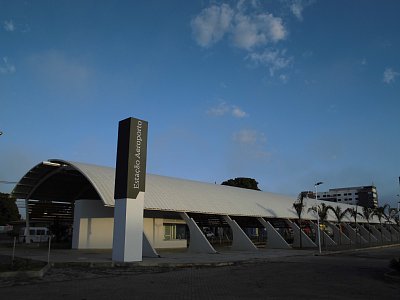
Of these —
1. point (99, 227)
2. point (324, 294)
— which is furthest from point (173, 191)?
point (324, 294)

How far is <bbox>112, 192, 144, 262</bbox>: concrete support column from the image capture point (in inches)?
830

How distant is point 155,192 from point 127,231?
38.4ft

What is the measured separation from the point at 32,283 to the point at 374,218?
2744 inches

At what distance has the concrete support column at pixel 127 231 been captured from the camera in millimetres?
21094

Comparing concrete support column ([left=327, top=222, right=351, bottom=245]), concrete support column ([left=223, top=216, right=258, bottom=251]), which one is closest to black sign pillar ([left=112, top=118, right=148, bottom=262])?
concrete support column ([left=223, top=216, right=258, bottom=251])

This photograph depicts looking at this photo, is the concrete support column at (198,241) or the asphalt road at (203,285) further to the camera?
the concrete support column at (198,241)

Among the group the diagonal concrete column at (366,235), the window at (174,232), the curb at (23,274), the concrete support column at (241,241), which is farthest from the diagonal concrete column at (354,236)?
the curb at (23,274)

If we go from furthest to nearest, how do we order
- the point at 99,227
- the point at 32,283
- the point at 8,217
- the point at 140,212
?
the point at 8,217, the point at 99,227, the point at 140,212, the point at 32,283

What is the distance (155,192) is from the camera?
108 ft

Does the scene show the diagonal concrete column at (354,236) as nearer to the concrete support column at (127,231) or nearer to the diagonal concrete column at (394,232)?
the diagonal concrete column at (394,232)

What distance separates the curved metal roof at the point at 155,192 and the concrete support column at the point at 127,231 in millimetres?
6492

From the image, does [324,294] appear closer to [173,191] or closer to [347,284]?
[347,284]

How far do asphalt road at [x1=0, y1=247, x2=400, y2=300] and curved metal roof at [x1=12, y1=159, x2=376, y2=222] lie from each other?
12.8 m

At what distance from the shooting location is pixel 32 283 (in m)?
13.8
